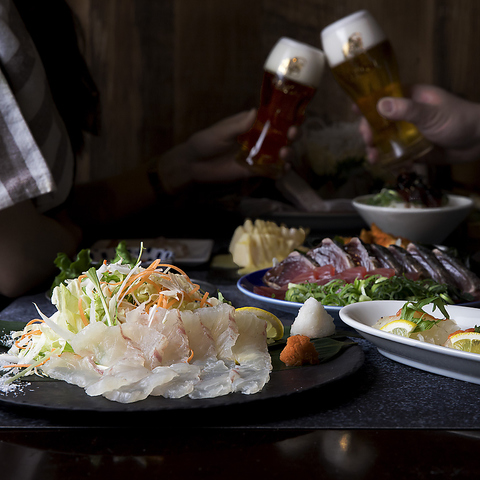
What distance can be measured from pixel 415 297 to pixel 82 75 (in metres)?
1.45

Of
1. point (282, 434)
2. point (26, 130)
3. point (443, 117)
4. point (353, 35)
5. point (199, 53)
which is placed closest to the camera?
point (282, 434)

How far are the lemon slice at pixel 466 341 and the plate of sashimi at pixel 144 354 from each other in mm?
124

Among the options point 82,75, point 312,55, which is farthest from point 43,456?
point 82,75

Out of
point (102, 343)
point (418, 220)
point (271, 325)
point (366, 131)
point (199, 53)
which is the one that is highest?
point (199, 53)

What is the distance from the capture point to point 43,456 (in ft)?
1.95

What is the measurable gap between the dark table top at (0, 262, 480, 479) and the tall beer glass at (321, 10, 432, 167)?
116 cm

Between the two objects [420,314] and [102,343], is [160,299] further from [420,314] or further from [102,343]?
[420,314]

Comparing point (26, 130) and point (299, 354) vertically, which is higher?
point (26, 130)

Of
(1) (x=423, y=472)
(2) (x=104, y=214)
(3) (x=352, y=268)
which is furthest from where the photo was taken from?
(2) (x=104, y=214)

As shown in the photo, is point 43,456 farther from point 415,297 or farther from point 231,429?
point 415,297

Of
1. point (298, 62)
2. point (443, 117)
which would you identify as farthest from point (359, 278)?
point (443, 117)

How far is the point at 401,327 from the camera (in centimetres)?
81

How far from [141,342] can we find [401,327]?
13.9 inches

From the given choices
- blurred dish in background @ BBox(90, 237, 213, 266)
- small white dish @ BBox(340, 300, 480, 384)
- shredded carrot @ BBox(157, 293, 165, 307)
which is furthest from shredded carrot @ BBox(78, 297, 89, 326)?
blurred dish in background @ BBox(90, 237, 213, 266)
